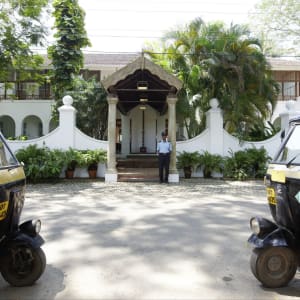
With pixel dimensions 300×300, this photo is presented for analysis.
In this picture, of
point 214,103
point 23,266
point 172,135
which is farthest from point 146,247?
point 214,103

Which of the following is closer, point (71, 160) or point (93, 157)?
point (71, 160)

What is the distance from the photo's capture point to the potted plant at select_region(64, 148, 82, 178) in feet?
43.1

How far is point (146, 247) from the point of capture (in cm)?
518

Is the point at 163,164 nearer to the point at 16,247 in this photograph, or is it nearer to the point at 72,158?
the point at 72,158

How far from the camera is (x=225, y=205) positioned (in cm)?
860

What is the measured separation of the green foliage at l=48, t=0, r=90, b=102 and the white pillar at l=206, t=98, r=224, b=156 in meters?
9.19

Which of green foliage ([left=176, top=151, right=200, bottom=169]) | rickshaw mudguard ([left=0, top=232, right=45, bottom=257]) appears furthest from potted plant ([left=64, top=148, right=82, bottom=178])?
rickshaw mudguard ([left=0, top=232, right=45, bottom=257])

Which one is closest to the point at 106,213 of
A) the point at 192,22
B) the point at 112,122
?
the point at 112,122

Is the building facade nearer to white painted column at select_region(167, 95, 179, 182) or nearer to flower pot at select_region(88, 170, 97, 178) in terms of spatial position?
white painted column at select_region(167, 95, 179, 182)

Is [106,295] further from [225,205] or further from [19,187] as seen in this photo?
[225,205]

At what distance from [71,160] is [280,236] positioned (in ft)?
34.0

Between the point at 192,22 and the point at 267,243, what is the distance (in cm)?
1401

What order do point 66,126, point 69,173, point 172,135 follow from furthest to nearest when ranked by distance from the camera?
1. point 66,126
2. point 69,173
3. point 172,135

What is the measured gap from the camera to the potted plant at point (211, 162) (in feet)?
A: 45.3
